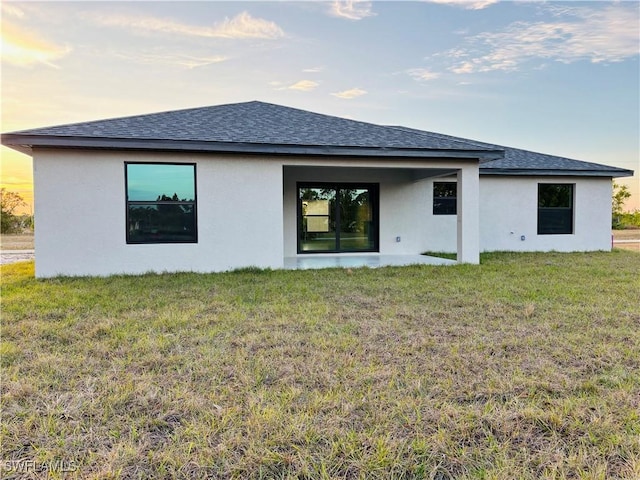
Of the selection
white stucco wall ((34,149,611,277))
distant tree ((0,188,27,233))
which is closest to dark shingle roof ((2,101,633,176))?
white stucco wall ((34,149,611,277))

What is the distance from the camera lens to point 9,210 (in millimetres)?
22828

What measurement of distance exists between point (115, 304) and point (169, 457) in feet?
14.1

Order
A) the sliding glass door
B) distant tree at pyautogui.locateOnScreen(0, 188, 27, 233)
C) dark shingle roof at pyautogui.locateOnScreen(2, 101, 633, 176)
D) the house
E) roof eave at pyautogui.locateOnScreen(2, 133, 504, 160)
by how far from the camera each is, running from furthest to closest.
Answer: distant tree at pyautogui.locateOnScreen(0, 188, 27, 233)
the sliding glass door
the house
dark shingle roof at pyautogui.locateOnScreen(2, 101, 633, 176)
roof eave at pyautogui.locateOnScreen(2, 133, 504, 160)

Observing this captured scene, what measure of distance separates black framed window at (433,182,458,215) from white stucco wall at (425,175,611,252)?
0.21m

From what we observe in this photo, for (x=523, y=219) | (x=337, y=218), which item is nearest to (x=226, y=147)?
(x=337, y=218)

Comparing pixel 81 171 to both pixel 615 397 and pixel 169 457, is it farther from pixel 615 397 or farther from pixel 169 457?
pixel 615 397

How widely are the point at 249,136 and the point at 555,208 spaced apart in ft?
36.3

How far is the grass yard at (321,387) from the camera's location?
7.30ft

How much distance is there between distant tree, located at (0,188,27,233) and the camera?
22453 millimetres

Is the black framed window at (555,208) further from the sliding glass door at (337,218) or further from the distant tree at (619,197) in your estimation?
the distant tree at (619,197)


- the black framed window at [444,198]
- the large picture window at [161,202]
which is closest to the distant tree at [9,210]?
the large picture window at [161,202]

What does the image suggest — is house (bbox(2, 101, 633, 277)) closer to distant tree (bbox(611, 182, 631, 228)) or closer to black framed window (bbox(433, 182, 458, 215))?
black framed window (bbox(433, 182, 458, 215))

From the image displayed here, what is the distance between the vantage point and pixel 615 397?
2934mm

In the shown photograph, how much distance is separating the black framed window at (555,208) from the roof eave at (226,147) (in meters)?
5.29
